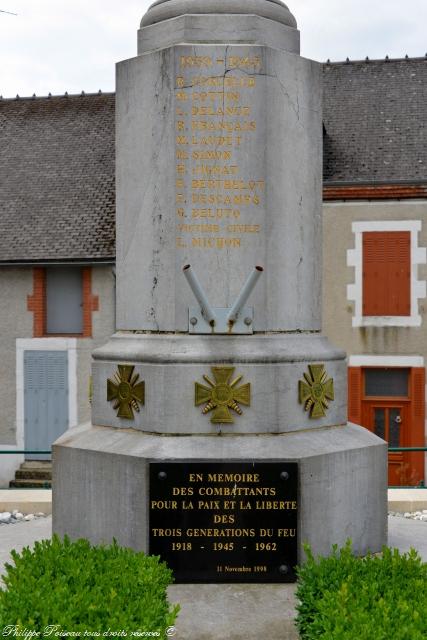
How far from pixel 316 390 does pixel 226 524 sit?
1.38m

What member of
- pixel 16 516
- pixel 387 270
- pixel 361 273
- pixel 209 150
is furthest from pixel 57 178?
pixel 209 150

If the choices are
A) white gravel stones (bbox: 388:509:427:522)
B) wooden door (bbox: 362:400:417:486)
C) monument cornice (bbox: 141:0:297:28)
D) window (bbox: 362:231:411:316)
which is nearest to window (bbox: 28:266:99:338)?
window (bbox: 362:231:411:316)

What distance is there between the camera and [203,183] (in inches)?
242

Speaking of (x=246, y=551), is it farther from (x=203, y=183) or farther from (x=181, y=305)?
(x=203, y=183)

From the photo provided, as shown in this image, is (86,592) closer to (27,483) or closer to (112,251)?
(112,251)

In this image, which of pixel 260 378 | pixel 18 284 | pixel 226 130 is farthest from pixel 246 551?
pixel 18 284

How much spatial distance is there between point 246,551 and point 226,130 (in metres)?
3.43

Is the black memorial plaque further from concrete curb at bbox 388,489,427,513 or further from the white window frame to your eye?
the white window frame

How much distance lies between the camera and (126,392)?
6.18 metres

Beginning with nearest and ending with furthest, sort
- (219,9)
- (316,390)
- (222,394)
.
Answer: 1. (222,394)
2. (316,390)
3. (219,9)

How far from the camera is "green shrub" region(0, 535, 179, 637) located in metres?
3.56

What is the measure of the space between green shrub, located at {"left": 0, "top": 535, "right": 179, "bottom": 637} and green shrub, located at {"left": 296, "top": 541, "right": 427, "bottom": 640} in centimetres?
78

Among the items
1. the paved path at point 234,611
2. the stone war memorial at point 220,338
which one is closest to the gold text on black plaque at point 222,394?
the stone war memorial at point 220,338

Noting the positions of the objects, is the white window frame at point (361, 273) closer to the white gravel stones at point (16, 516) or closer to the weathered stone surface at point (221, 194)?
the white gravel stones at point (16, 516)
